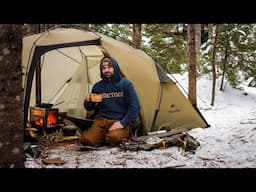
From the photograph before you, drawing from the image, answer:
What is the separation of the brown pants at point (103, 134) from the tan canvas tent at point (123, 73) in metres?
0.61

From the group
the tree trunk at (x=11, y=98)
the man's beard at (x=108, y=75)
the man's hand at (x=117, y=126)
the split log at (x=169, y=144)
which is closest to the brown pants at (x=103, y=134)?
the man's hand at (x=117, y=126)

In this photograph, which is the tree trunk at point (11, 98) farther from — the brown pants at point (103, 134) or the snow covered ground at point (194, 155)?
the brown pants at point (103, 134)

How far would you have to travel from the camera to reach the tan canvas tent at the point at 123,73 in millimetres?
4344

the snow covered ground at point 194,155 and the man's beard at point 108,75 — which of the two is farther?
the man's beard at point 108,75

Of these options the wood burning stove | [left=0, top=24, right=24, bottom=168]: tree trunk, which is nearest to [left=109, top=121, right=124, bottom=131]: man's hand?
the wood burning stove

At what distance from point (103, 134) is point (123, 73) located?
1.02 meters

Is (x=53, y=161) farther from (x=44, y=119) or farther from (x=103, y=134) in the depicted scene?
(x=44, y=119)

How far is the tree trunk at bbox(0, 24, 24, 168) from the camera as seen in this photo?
7.79ft

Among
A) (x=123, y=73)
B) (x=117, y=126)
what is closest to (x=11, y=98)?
(x=117, y=126)

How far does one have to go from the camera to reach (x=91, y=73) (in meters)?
5.67

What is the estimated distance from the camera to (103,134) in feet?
13.3

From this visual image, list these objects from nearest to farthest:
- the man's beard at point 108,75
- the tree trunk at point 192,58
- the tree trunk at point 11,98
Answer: the tree trunk at point 11,98 → the man's beard at point 108,75 → the tree trunk at point 192,58

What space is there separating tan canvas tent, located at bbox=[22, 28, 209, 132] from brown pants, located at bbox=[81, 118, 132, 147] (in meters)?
0.61
